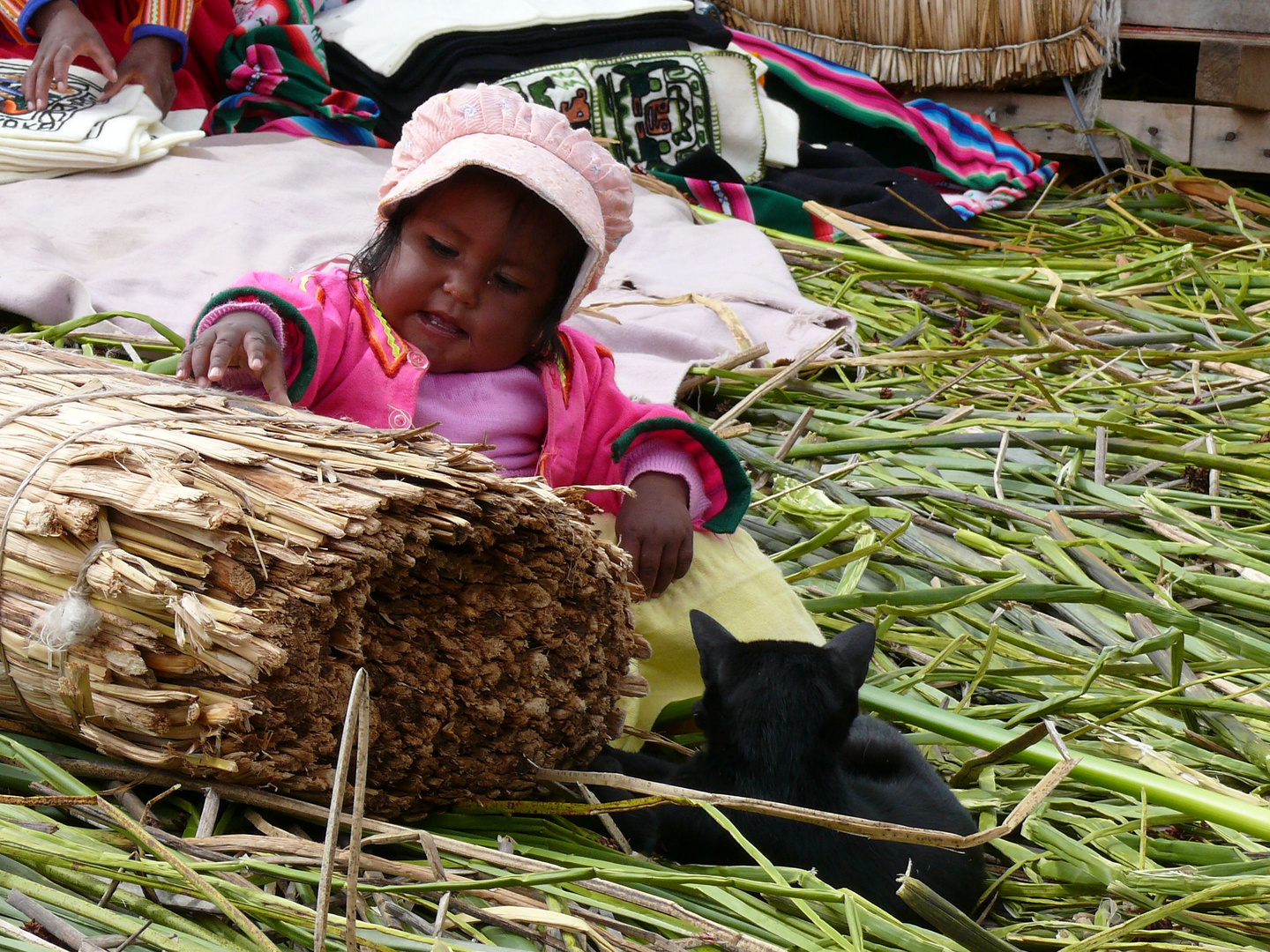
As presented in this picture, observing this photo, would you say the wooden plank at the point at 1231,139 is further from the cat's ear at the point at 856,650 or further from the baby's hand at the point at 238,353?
the baby's hand at the point at 238,353

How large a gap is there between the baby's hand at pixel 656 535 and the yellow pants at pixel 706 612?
0.04 metres

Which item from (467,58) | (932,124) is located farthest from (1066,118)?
(467,58)

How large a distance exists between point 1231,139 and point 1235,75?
0.83ft

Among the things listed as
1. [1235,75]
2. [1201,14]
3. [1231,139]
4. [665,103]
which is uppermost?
[1201,14]

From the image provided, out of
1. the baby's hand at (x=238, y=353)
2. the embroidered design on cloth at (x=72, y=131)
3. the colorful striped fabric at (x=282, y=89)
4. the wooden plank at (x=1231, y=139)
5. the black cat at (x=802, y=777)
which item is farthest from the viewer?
the wooden plank at (x=1231, y=139)

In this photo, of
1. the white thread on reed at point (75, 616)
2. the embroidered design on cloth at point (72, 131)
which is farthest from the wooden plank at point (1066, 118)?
the white thread on reed at point (75, 616)

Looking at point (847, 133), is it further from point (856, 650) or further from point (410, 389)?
point (856, 650)

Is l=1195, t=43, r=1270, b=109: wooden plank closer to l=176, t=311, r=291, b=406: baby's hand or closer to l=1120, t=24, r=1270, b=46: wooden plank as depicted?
l=1120, t=24, r=1270, b=46: wooden plank

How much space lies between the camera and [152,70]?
12.0 ft

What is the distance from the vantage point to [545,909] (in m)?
1.24

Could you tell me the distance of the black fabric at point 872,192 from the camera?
4.35 metres

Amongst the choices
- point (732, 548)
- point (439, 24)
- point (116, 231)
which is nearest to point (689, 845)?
point (732, 548)

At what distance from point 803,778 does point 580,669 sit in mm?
318

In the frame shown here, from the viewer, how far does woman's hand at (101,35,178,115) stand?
11.9 feet
